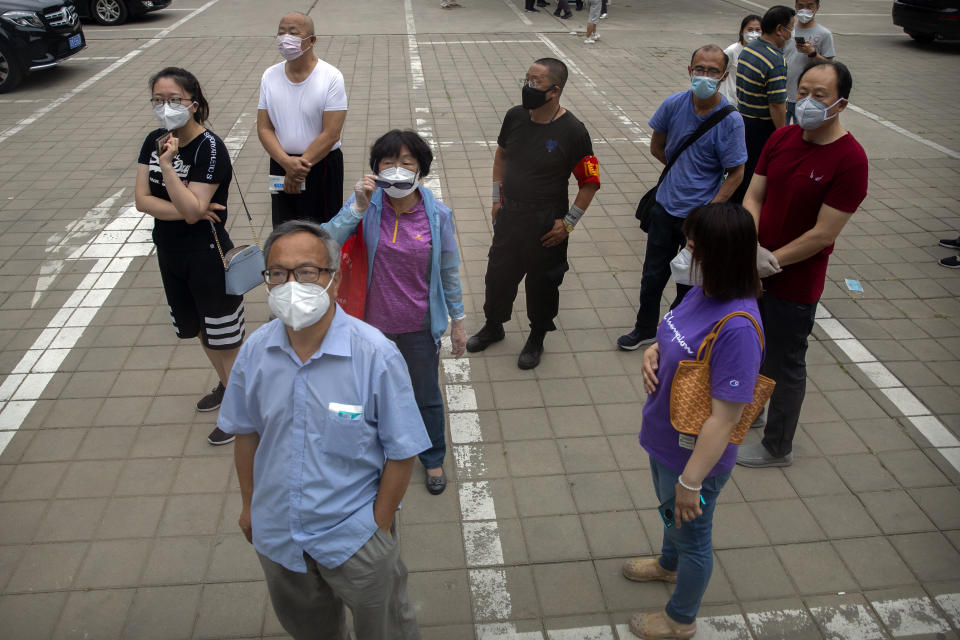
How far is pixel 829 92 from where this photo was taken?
332 cm

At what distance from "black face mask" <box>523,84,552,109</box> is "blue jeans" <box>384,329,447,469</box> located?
5.08 feet

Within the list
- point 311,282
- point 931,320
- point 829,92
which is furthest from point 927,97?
point 311,282

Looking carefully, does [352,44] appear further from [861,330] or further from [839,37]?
[861,330]

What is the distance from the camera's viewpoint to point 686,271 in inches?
107

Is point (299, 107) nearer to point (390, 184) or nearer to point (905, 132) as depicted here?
point (390, 184)

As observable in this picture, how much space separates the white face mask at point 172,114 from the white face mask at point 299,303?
1905mm

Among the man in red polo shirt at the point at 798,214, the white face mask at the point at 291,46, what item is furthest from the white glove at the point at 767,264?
the white face mask at the point at 291,46

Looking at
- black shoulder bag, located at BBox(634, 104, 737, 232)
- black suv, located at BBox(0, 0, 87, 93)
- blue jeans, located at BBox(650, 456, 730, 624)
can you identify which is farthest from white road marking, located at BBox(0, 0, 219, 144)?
blue jeans, located at BBox(650, 456, 730, 624)

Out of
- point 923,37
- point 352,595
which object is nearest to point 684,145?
point 352,595

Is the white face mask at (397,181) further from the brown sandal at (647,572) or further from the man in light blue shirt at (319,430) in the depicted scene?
the brown sandal at (647,572)

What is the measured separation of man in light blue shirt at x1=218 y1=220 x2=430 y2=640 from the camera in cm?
214

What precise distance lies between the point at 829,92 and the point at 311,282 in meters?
2.65

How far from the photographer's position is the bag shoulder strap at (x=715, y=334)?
2.39 m

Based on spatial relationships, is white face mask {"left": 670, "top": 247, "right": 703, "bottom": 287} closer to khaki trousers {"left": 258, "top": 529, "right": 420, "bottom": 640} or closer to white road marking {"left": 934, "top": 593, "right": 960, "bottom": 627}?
khaki trousers {"left": 258, "top": 529, "right": 420, "bottom": 640}
